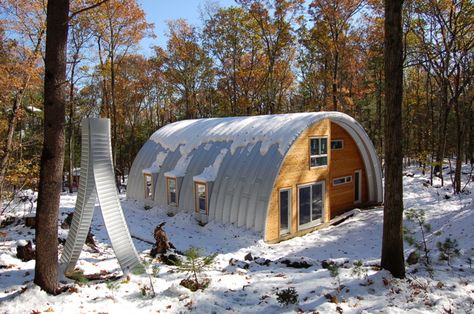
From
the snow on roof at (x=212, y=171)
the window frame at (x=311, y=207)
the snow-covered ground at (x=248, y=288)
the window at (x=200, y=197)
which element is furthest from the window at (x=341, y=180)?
the window at (x=200, y=197)

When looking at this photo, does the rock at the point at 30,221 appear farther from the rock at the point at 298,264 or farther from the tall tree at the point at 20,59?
the rock at the point at 298,264

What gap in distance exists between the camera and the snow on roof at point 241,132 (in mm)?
13391

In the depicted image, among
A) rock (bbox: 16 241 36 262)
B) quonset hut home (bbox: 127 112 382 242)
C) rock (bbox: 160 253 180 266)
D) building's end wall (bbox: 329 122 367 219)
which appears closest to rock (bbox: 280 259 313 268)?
rock (bbox: 160 253 180 266)

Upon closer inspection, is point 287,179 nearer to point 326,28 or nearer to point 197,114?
point 326,28

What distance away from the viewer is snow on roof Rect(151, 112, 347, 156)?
527 inches

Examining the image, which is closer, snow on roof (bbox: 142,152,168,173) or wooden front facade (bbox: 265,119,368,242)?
wooden front facade (bbox: 265,119,368,242)

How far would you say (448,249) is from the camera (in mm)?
8375

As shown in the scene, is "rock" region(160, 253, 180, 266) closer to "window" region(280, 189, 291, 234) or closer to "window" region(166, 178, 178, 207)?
"window" region(280, 189, 291, 234)

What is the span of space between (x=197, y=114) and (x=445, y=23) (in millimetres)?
26088

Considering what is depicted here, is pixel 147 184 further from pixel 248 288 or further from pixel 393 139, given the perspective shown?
pixel 393 139

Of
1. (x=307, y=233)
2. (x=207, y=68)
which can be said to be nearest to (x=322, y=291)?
(x=307, y=233)

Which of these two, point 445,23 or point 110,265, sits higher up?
point 445,23

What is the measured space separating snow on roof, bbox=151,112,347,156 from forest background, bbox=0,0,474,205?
13.9 feet

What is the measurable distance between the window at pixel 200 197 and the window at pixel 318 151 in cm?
463
